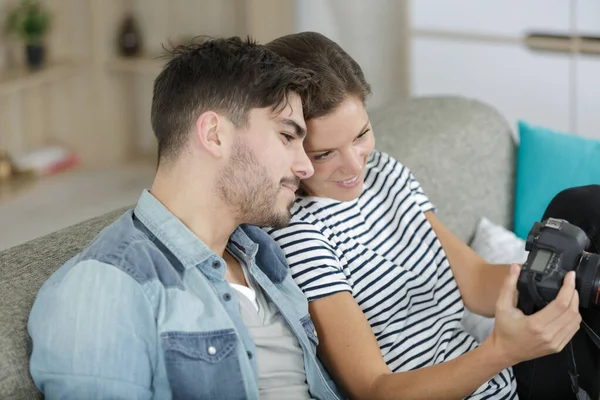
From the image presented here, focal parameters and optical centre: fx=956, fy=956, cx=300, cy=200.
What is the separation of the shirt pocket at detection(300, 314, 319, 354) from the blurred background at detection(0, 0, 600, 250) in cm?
186

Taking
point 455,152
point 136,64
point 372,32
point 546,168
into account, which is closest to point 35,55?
point 136,64

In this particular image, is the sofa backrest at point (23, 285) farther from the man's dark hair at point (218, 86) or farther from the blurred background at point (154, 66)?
the blurred background at point (154, 66)

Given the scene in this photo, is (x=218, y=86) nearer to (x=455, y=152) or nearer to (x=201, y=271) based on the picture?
(x=201, y=271)

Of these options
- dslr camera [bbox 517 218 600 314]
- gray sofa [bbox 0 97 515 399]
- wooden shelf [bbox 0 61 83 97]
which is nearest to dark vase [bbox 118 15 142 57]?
wooden shelf [bbox 0 61 83 97]

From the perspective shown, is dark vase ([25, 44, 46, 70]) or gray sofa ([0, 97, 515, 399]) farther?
dark vase ([25, 44, 46, 70])

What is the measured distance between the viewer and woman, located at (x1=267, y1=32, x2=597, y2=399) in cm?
141

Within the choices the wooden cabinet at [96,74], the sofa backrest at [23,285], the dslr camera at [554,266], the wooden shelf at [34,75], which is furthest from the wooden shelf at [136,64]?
the dslr camera at [554,266]

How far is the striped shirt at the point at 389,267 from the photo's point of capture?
5.27 ft

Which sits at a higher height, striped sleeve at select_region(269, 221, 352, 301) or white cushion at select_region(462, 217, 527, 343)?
striped sleeve at select_region(269, 221, 352, 301)

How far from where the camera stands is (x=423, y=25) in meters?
3.41

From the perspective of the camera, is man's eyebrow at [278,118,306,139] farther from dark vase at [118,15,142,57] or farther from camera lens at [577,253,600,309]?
dark vase at [118,15,142,57]

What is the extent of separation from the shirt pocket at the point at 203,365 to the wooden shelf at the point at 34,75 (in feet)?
8.01

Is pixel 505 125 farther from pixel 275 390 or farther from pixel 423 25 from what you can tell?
pixel 275 390

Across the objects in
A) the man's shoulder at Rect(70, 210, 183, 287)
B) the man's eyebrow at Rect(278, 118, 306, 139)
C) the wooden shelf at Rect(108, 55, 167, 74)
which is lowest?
the wooden shelf at Rect(108, 55, 167, 74)
